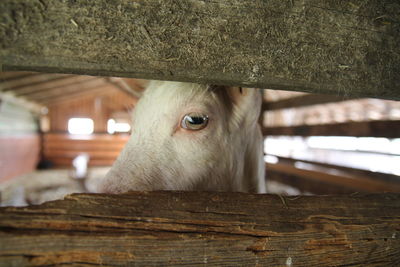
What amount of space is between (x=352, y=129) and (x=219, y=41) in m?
3.63

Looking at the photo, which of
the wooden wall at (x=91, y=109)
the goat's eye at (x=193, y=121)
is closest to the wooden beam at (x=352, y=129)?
the goat's eye at (x=193, y=121)

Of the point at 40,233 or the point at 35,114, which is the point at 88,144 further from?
the point at 40,233

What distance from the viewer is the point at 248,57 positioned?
910mm

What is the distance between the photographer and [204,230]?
83 centimetres

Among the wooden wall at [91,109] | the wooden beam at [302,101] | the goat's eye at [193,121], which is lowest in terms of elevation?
the goat's eye at [193,121]

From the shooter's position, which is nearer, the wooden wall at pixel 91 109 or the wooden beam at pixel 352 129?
the wooden beam at pixel 352 129

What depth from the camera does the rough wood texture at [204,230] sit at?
71cm

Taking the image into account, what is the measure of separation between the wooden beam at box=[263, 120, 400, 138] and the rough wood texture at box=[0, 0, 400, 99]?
2517 mm

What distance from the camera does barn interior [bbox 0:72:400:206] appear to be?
13.7ft

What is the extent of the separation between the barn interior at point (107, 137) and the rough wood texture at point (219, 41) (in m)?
1.25

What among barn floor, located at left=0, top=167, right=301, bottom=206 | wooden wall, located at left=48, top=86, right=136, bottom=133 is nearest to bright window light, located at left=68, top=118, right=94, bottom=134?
wooden wall, located at left=48, top=86, right=136, bottom=133

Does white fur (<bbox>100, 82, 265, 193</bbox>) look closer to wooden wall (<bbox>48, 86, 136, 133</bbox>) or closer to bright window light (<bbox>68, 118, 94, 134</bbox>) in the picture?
wooden wall (<bbox>48, 86, 136, 133</bbox>)

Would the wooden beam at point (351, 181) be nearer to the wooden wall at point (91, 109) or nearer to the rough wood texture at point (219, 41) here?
the rough wood texture at point (219, 41)

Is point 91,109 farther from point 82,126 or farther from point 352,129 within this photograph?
point 352,129
